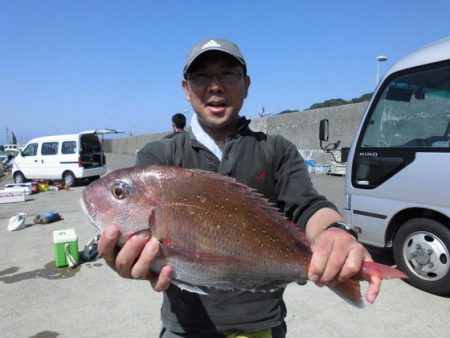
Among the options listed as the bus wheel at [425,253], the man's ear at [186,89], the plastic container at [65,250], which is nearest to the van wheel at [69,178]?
the plastic container at [65,250]

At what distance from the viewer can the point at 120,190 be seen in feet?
5.26

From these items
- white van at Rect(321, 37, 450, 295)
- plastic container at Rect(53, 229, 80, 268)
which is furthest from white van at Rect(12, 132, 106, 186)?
white van at Rect(321, 37, 450, 295)

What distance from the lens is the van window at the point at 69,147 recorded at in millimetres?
17833

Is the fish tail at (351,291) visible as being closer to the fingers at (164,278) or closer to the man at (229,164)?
the man at (229,164)

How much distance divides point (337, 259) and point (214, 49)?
1174 millimetres

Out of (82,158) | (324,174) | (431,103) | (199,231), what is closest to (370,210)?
(431,103)

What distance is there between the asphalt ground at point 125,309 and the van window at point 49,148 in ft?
43.5

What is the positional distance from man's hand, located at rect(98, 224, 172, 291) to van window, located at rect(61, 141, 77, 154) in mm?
17693

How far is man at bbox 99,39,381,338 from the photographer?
185cm

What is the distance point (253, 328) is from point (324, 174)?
1627cm

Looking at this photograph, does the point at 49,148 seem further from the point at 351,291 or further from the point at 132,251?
the point at 351,291

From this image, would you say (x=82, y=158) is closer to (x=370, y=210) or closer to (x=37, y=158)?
(x=37, y=158)

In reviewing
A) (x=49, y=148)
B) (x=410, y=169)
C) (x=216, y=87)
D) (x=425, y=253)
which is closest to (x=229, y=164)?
(x=216, y=87)

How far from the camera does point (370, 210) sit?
201 inches
